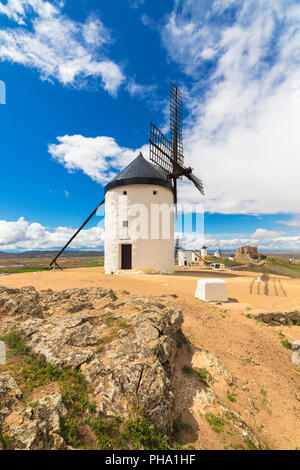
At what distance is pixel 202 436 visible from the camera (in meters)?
3.80

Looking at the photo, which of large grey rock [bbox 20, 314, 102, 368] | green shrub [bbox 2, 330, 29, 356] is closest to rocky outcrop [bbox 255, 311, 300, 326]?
large grey rock [bbox 20, 314, 102, 368]

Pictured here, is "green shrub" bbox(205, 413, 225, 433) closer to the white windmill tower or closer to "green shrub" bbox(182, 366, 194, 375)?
"green shrub" bbox(182, 366, 194, 375)

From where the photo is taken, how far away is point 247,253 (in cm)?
4025

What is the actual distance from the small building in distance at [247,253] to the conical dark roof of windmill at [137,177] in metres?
26.3

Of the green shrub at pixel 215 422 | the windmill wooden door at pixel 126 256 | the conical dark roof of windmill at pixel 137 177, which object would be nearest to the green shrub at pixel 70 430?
the green shrub at pixel 215 422

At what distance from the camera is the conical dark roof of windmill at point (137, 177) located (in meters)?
19.5

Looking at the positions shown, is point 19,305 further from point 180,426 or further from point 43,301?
point 180,426

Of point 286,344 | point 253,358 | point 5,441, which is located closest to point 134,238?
point 286,344

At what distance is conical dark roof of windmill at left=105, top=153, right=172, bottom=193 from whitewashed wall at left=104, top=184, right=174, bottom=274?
0.39 meters

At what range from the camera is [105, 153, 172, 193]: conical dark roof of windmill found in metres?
19.5

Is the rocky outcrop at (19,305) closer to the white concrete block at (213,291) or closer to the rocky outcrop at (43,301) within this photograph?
the rocky outcrop at (43,301)
